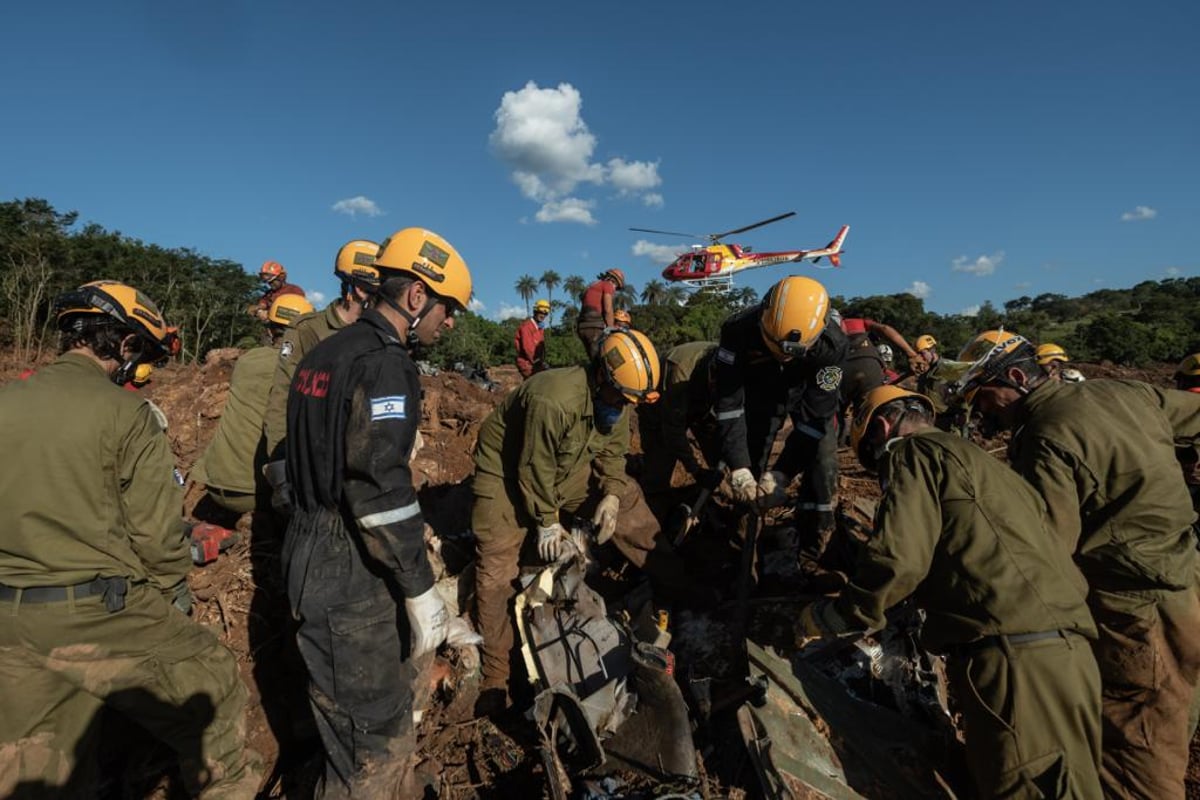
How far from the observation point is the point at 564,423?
3.49 m

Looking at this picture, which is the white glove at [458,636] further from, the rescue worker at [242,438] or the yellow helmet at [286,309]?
the yellow helmet at [286,309]

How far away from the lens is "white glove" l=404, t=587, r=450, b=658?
7.76 ft

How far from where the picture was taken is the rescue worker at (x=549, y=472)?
3457 millimetres

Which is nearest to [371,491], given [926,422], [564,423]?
[564,423]

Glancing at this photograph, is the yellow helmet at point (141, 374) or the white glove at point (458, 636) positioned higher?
the yellow helmet at point (141, 374)

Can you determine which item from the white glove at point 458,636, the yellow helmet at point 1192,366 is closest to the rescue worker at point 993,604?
the white glove at point 458,636

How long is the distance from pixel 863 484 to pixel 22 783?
21.9 feet

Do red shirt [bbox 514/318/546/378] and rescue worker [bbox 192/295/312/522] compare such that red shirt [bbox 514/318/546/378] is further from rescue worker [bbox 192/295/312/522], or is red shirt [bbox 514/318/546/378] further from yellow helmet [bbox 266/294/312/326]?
rescue worker [bbox 192/295/312/522]

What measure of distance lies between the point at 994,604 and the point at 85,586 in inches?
139

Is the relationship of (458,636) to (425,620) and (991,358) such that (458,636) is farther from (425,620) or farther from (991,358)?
(991,358)

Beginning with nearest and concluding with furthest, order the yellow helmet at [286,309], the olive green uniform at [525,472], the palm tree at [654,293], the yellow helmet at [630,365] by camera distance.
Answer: the yellow helmet at [630,365], the olive green uniform at [525,472], the yellow helmet at [286,309], the palm tree at [654,293]

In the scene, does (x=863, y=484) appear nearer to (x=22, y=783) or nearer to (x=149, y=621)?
(x=149, y=621)

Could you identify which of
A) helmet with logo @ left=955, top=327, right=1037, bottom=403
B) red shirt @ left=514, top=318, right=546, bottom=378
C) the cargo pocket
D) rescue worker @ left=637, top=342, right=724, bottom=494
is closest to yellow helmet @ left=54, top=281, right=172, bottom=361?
the cargo pocket

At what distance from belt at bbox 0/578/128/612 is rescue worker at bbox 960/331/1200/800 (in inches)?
157
